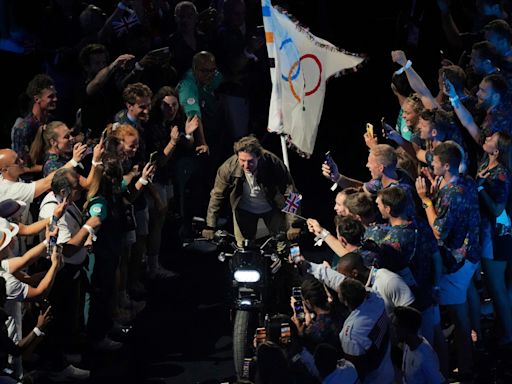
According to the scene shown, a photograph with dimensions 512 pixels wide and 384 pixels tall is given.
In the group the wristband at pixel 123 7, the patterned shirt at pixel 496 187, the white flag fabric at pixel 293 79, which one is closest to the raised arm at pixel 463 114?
the white flag fabric at pixel 293 79

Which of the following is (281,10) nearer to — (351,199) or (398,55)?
(398,55)

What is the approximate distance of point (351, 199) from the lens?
9.58 m

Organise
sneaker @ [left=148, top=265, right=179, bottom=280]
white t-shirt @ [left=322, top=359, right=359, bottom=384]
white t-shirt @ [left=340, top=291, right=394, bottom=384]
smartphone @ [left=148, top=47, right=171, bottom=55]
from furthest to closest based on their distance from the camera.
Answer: smartphone @ [left=148, top=47, right=171, bottom=55] < sneaker @ [left=148, top=265, right=179, bottom=280] < white t-shirt @ [left=340, top=291, right=394, bottom=384] < white t-shirt @ [left=322, top=359, right=359, bottom=384]

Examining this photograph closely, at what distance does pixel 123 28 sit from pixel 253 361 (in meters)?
6.03

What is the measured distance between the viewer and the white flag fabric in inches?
438

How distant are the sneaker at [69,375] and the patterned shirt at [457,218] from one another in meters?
3.13

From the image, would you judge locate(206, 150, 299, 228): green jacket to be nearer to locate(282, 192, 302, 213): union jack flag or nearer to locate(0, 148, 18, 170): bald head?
locate(282, 192, 302, 213): union jack flag

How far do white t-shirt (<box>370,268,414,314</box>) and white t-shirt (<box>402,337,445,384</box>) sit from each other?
1.78 ft

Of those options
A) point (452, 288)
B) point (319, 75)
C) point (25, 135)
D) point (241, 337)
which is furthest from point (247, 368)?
point (25, 135)

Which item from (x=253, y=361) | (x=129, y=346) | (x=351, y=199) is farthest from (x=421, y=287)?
(x=129, y=346)

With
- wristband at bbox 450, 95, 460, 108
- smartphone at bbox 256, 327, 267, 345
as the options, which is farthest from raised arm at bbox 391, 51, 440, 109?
smartphone at bbox 256, 327, 267, 345

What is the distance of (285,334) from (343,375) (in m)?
0.57

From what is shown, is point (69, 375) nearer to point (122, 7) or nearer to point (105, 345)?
point (105, 345)

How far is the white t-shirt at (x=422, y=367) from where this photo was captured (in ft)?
27.4
